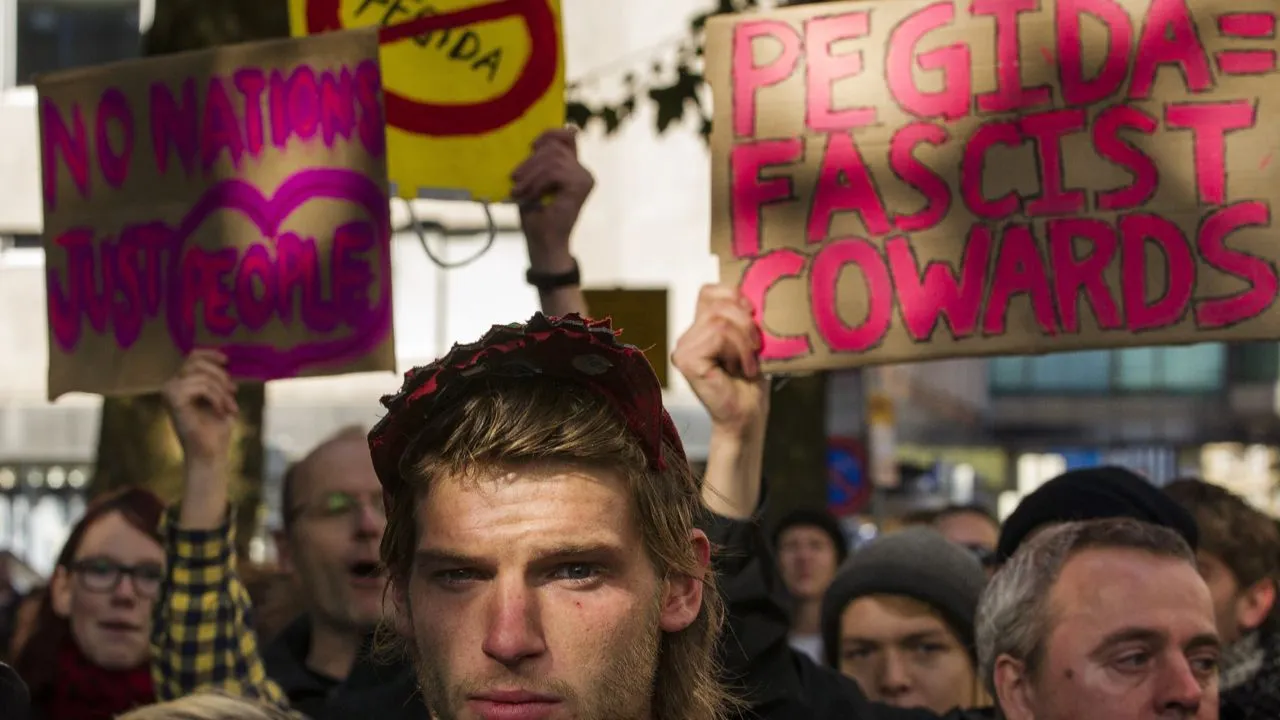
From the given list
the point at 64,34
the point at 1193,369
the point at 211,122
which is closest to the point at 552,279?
the point at 211,122

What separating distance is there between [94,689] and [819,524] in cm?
391

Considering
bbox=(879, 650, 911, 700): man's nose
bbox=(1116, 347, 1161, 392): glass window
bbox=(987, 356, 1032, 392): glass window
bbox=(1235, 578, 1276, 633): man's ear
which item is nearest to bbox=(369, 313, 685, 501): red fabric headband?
bbox=(879, 650, 911, 700): man's nose

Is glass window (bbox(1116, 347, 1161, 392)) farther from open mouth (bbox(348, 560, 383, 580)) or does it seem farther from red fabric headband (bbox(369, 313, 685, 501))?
red fabric headband (bbox(369, 313, 685, 501))

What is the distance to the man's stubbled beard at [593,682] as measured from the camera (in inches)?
104

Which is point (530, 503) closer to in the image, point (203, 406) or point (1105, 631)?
point (1105, 631)

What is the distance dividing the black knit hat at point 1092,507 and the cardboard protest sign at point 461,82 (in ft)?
4.89

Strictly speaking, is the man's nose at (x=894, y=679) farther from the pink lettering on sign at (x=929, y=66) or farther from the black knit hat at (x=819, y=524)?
the black knit hat at (x=819, y=524)

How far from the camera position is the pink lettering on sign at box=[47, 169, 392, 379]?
5336 millimetres

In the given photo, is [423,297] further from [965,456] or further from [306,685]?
[965,456]

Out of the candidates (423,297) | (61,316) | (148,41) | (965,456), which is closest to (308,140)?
(61,316)

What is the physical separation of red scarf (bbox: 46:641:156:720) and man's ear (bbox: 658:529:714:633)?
9.86ft

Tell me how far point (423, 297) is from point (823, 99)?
19.1 m

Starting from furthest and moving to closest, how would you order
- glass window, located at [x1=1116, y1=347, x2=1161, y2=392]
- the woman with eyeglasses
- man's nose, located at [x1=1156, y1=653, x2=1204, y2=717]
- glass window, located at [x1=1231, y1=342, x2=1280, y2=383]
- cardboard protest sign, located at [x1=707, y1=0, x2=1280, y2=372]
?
1. glass window, located at [x1=1116, y1=347, x2=1161, y2=392]
2. glass window, located at [x1=1231, y1=342, x2=1280, y2=383]
3. the woman with eyeglasses
4. cardboard protest sign, located at [x1=707, y1=0, x2=1280, y2=372]
5. man's nose, located at [x1=1156, y1=653, x2=1204, y2=717]

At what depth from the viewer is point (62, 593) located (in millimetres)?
5789
